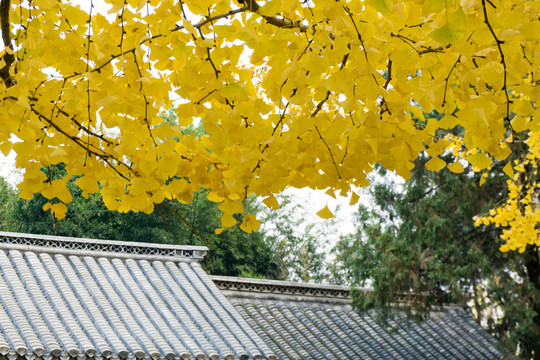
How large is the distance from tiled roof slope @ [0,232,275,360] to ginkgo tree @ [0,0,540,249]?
4285 mm

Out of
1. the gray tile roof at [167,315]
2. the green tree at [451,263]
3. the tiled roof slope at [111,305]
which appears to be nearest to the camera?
the tiled roof slope at [111,305]

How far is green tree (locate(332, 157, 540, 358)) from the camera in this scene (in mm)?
8594

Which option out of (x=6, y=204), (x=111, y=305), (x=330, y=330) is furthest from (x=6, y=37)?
(x=6, y=204)

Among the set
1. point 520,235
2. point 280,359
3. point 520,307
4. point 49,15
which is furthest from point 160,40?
point 520,307

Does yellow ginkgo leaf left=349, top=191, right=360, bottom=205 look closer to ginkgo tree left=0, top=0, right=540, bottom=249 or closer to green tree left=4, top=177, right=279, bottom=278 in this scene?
ginkgo tree left=0, top=0, right=540, bottom=249

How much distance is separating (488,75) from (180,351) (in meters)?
5.57

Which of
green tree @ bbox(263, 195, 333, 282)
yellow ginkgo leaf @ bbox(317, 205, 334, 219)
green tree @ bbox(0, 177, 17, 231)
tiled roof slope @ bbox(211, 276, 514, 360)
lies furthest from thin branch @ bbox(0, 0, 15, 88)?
green tree @ bbox(263, 195, 333, 282)

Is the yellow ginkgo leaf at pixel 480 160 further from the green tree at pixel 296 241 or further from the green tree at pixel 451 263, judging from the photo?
the green tree at pixel 296 241

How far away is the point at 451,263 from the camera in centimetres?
895

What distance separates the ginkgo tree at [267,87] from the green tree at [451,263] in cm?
684

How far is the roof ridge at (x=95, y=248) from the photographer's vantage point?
7.68 m

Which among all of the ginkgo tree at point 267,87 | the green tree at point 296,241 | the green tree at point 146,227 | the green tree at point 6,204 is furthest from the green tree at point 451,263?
the green tree at point 6,204

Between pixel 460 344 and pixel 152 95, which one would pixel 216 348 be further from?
pixel 152 95

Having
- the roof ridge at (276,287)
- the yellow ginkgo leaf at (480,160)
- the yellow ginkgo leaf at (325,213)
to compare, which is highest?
the roof ridge at (276,287)
